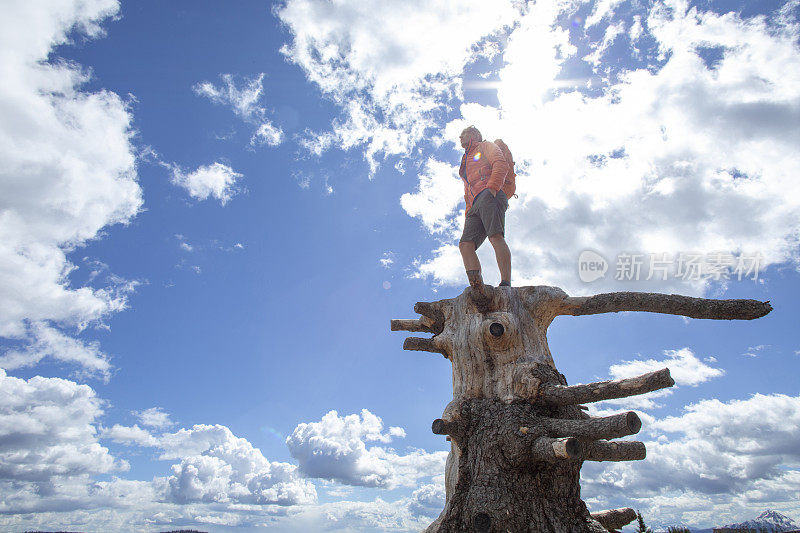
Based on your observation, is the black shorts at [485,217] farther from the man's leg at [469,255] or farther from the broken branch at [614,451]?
the broken branch at [614,451]

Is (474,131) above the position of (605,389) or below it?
above

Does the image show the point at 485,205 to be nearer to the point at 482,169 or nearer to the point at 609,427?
the point at 482,169

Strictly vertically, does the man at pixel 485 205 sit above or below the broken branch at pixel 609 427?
above

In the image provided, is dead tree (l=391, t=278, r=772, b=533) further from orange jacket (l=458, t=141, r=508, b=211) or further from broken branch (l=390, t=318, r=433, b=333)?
orange jacket (l=458, t=141, r=508, b=211)

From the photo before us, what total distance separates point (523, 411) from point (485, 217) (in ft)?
9.80

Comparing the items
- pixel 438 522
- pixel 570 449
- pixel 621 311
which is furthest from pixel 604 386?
pixel 438 522

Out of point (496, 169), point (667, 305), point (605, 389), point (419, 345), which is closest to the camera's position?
point (605, 389)

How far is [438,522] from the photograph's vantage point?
365 cm

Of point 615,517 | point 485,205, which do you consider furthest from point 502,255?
point 615,517

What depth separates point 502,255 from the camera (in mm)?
5742

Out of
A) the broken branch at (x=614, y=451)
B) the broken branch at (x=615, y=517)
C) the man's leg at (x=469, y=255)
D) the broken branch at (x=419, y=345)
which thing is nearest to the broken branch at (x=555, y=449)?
the broken branch at (x=614, y=451)

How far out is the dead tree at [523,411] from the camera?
3404 millimetres

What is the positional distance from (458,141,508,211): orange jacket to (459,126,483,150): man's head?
14cm

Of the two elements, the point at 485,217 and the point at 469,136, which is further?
the point at 469,136
